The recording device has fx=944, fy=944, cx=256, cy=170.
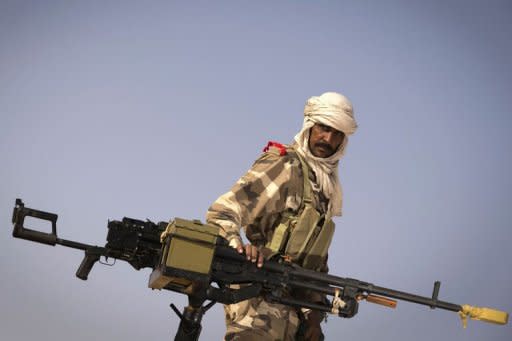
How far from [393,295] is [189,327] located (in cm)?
140

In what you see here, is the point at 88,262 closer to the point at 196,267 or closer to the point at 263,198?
the point at 196,267

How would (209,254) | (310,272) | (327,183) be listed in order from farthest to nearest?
(327,183) < (310,272) < (209,254)

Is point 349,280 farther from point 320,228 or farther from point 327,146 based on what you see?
point 327,146

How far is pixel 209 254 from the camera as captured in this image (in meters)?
5.53

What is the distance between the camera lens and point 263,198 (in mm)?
6141

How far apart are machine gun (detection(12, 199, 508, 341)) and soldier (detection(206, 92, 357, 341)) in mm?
131

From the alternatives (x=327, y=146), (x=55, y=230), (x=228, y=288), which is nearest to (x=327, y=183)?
(x=327, y=146)

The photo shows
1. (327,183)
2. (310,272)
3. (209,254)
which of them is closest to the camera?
(209,254)

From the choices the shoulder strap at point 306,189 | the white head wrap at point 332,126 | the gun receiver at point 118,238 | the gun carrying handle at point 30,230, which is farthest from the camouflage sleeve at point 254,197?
the gun carrying handle at point 30,230

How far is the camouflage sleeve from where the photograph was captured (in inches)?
235

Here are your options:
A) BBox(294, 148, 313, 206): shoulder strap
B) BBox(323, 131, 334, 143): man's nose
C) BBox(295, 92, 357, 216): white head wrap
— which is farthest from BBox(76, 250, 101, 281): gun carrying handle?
BBox(323, 131, 334, 143): man's nose

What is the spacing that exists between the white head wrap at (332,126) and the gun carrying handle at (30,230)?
181 centimetres

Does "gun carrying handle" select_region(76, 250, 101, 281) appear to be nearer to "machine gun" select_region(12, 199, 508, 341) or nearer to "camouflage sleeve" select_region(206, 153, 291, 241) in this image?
"machine gun" select_region(12, 199, 508, 341)

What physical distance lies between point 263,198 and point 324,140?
673 millimetres
